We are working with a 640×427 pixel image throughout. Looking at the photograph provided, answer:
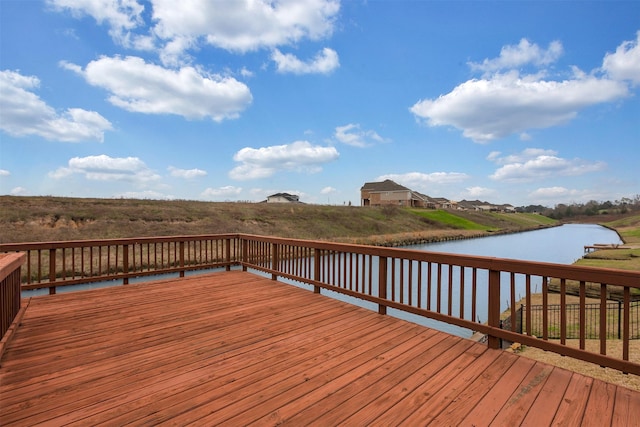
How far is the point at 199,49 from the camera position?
14.8m

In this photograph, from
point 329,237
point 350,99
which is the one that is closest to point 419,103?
point 350,99

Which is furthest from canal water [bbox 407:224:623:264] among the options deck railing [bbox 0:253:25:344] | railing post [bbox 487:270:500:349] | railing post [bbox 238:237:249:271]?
deck railing [bbox 0:253:25:344]

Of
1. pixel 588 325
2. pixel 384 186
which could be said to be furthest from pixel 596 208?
pixel 588 325

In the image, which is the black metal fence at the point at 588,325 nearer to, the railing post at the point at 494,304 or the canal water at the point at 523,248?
the railing post at the point at 494,304

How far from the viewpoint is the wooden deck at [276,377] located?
1799mm

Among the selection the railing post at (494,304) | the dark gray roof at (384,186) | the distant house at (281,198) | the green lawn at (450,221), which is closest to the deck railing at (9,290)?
the railing post at (494,304)

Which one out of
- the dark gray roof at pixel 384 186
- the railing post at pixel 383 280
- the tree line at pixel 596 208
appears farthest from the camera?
the tree line at pixel 596 208

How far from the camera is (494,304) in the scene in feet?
9.23

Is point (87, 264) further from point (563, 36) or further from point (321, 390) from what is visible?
point (563, 36)

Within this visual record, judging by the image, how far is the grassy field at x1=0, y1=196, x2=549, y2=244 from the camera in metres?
16.6

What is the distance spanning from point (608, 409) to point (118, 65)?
13604mm

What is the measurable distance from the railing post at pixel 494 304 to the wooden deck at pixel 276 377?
0.10 metres

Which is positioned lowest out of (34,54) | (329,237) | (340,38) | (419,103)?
(329,237)

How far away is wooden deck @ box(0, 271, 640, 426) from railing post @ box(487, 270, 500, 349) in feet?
0.34
